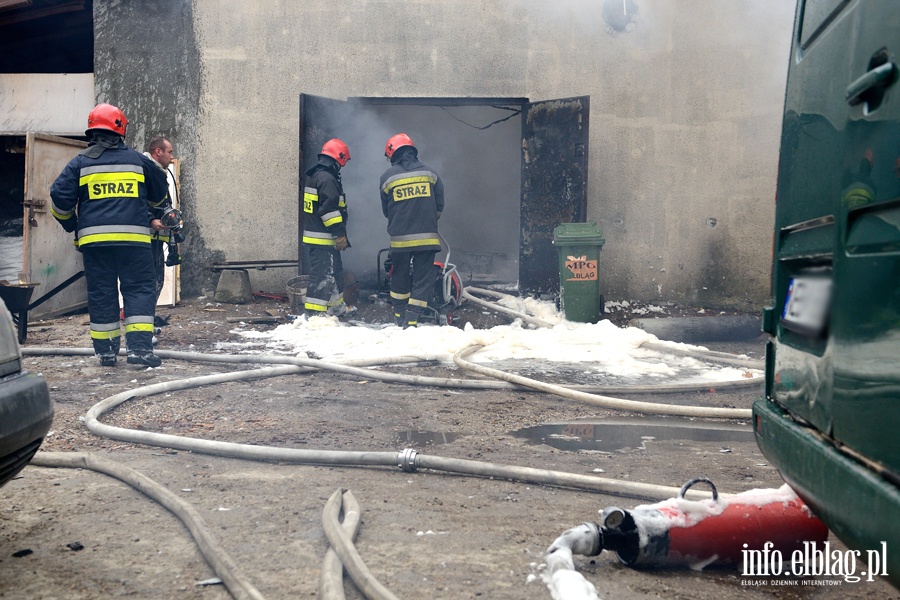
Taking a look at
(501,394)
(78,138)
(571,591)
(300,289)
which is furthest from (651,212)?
(571,591)

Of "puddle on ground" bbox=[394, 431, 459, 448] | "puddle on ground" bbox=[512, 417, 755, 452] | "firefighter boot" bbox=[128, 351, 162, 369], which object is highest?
Result: "firefighter boot" bbox=[128, 351, 162, 369]

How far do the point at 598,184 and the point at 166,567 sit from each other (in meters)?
8.38

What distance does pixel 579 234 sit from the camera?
8.33m

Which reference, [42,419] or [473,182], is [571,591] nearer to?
[42,419]

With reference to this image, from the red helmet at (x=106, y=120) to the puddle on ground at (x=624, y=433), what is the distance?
3852mm

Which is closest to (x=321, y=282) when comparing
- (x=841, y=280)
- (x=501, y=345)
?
(x=501, y=345)

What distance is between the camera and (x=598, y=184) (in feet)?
32.3

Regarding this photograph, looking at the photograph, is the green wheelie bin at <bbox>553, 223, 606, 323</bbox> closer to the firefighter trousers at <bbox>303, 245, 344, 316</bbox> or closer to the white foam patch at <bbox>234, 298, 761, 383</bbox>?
the white foam patch at <bbox>234, 298, 761, 383</bbox>

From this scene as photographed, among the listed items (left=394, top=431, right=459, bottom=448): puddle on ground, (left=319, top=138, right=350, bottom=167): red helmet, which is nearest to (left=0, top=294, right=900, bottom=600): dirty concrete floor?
(left=394, top=431, right=459, bottom=448): puddle on ground

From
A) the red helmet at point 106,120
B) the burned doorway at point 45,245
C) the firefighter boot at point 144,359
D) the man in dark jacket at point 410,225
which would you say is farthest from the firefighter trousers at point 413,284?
the burned doorway at point 45,245

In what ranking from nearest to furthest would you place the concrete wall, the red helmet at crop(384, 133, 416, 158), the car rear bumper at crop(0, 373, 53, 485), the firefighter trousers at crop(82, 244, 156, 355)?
the car rear bumper at crop(0, 373, 53, 485) → the firefighter trousers at crop(82, 244, 156, 355) → the red helmet at crop(384, 133, 416, 158) → the concrete wall

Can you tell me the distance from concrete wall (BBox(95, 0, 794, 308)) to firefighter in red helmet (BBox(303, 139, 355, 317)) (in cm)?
169

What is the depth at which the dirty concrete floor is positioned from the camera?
7.32 feet

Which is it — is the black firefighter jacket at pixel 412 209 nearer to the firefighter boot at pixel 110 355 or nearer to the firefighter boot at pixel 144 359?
the firefighter boot at pixel 144 359
